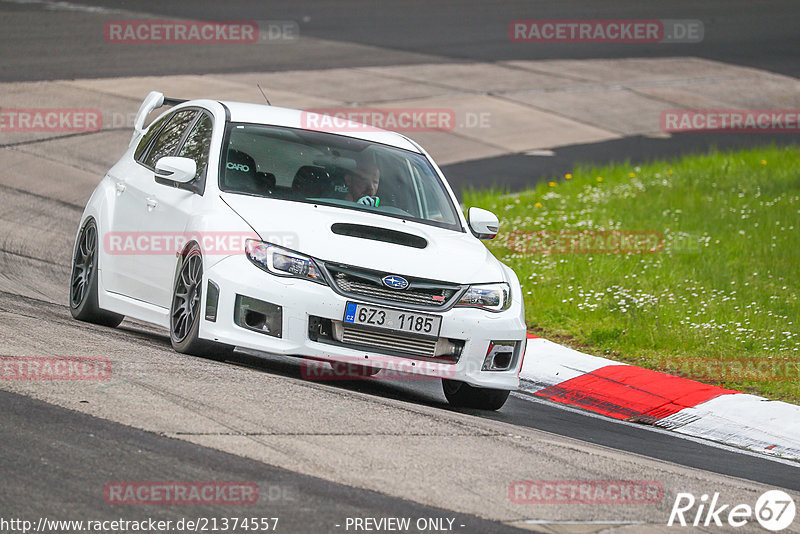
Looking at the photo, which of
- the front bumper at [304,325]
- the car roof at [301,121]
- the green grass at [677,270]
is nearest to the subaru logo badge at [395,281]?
the front bumper at [304,325]

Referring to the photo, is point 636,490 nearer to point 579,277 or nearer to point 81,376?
point 81,376

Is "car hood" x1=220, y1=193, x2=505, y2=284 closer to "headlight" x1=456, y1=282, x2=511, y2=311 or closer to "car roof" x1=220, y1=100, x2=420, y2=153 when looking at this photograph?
"headlight" x1=456, y1=282, x2=511, y2=311

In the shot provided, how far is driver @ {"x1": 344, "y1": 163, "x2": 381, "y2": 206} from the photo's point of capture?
341 inches

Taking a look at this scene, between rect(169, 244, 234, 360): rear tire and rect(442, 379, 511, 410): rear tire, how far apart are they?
1548mm

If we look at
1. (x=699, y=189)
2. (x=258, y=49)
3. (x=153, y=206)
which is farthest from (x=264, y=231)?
(x=258, y=49)

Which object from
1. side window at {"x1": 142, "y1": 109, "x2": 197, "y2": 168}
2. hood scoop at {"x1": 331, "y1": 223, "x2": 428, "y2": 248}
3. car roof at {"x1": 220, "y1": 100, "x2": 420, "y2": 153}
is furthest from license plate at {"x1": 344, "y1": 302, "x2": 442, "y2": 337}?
side window at {"x1": 142, "y1": 109, "x2": 197, "y2": 168}

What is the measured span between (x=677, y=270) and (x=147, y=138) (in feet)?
19.5

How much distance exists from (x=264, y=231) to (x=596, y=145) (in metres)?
14.6

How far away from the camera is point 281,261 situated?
762 centimetres

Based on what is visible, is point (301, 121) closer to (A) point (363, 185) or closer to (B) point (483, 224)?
(A) point (363, 185)

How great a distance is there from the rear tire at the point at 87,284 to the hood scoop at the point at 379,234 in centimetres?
221

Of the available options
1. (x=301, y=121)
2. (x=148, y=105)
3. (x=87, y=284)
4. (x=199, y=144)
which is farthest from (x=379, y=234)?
(x=148, y=105)

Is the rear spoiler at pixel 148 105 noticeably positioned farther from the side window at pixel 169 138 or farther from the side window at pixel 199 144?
the side window at pixel 199 144

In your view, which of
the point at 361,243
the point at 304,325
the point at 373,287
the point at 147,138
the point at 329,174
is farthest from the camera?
the point at 147,138
